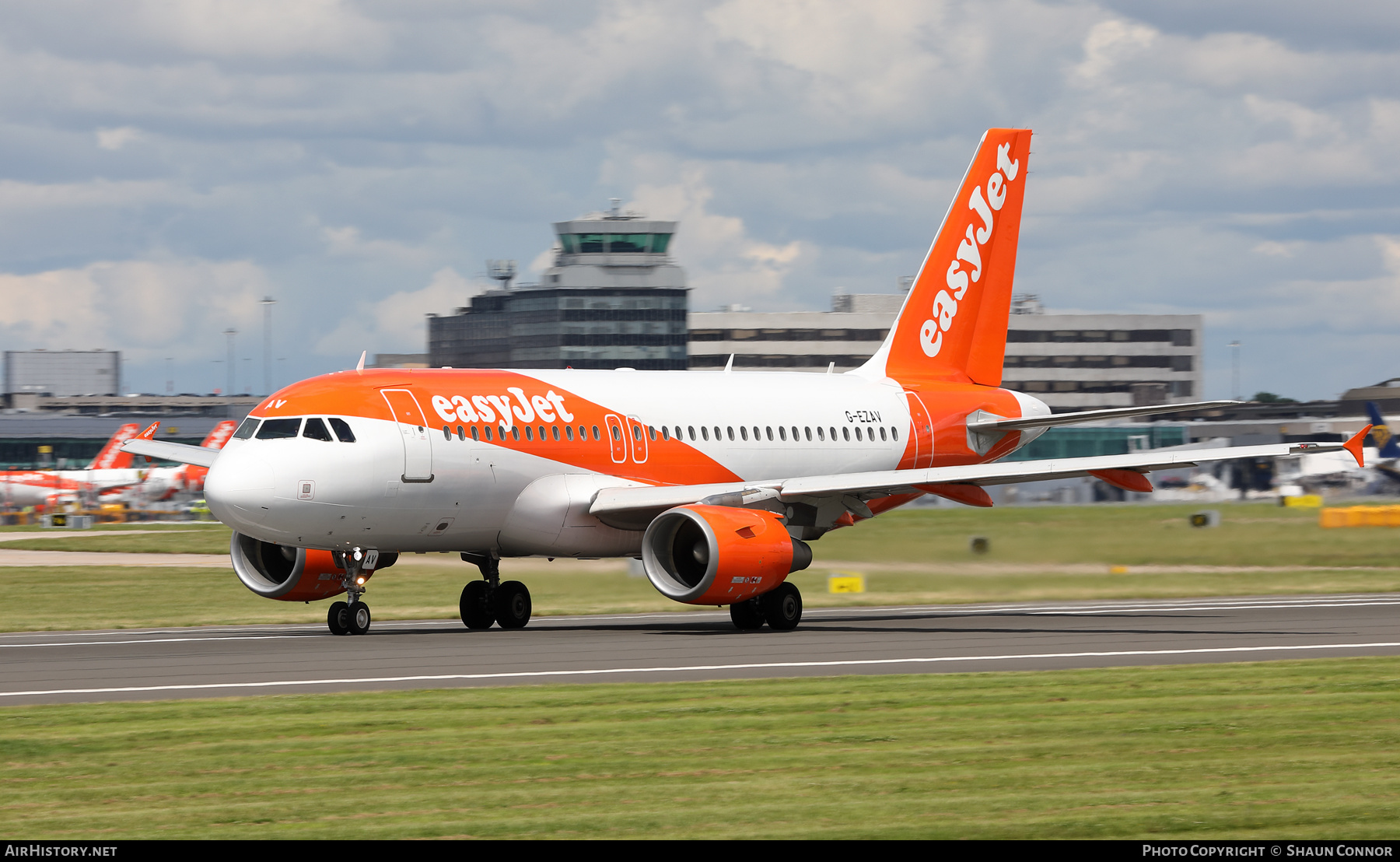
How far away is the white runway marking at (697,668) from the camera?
19609 mm

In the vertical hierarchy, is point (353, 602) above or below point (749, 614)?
above

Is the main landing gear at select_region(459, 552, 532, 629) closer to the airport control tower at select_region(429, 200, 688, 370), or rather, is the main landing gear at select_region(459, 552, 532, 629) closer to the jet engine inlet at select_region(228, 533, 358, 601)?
Result: the jet engine inlet at select_region(228, 533, 358, 601)

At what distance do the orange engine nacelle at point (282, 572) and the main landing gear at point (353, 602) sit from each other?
872mm

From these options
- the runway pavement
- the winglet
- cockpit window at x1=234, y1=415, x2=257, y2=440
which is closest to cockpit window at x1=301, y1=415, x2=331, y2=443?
cockpit window at x1=234, y1=415, x2=257, y2=440

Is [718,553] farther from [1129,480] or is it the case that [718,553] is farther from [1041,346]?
[1041,346]

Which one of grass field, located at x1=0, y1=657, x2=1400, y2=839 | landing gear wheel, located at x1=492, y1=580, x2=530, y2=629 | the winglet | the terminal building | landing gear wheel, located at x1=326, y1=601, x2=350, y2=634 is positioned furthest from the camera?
the terminal building

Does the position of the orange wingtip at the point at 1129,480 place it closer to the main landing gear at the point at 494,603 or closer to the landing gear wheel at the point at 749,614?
the landing gear wheel at the point at 749,614

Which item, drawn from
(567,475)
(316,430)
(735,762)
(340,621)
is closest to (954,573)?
(567,475)

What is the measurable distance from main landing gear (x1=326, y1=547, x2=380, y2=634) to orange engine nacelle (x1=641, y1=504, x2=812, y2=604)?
173 inches

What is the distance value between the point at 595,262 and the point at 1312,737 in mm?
149531

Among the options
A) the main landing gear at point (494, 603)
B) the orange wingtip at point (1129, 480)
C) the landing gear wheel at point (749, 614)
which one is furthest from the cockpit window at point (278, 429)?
the orange wingtip at point (1129, 480)

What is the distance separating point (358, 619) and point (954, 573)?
39.0ft

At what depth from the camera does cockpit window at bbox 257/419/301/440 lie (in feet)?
88.4

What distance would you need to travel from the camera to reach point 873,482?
2898 cm
